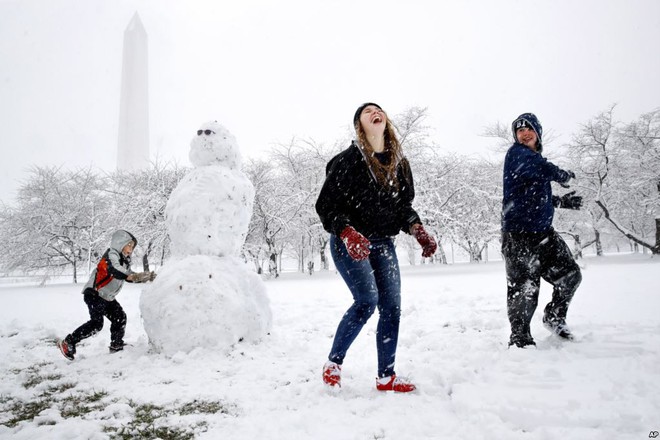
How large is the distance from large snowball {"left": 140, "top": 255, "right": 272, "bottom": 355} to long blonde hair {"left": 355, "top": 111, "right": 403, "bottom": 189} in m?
2.39

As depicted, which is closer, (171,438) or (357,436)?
(357,436)

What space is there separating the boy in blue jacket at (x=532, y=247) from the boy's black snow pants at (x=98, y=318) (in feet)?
13.9

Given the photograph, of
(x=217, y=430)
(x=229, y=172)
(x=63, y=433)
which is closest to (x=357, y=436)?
(x=217, y=430)

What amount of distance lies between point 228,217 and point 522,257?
336cm

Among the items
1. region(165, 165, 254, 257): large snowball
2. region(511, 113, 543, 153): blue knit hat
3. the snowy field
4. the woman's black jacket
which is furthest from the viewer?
region(165, 165, 254, 257): large snowball

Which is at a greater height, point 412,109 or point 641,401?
point 412,109

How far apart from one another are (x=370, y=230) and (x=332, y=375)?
3.41ft

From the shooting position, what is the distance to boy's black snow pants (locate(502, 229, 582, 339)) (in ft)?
10.0

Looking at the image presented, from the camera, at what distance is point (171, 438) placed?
2012mm

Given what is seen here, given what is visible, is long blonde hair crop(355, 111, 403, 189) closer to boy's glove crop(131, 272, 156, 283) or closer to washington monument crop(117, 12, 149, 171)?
boy's glove crop(131, 272, 156, 283)

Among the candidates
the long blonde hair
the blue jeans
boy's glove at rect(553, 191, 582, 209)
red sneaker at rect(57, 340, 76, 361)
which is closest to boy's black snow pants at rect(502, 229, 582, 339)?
boy's glove at rect(553, 191, 582, 209)

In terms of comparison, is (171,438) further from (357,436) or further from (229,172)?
(229,172)

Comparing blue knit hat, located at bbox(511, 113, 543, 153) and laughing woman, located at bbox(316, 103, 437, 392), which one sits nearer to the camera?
laughing woman, located at bbox(316, 103, 437, 392)

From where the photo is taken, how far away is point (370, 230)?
2592 mm
